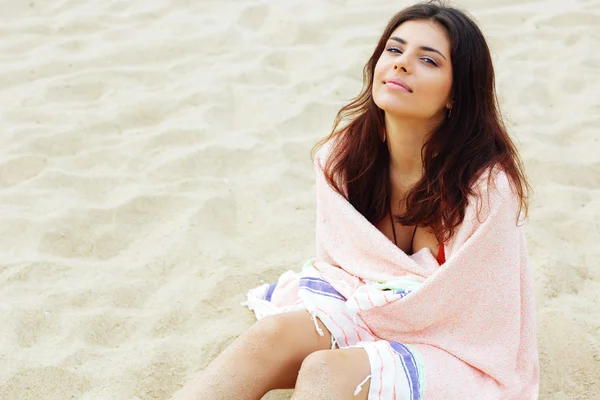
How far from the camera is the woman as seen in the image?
72.1 inches

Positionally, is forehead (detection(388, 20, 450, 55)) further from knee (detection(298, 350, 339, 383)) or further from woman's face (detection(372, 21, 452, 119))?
knee (detection(298, 350, 339, 383))

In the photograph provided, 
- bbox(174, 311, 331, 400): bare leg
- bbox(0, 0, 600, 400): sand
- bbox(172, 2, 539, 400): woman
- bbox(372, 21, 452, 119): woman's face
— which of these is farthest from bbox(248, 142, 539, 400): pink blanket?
bbox(0, 0, 600, 400): sand

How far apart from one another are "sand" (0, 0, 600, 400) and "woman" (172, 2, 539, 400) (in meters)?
0.32

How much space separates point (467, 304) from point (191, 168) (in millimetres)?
1599

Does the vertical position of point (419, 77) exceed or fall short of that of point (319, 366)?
it exceeds it

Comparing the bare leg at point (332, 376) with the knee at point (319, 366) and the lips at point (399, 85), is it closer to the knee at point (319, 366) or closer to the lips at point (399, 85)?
the knee at point (319, 366)

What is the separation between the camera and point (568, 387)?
7.25 ft

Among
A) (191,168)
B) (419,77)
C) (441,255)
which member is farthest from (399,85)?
(191,168)

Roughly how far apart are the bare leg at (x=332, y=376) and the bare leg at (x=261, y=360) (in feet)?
0.46

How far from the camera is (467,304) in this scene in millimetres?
1901

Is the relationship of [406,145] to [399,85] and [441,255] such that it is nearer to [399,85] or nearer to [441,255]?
[399,85]

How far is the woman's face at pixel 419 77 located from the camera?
1.98m

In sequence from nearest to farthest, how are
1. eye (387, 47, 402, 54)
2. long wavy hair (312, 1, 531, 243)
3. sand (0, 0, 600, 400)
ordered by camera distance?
long wavy hair (312, 1, 531, 243)
eye (387, 47, 402, 54)
sand (0, 0, 600, 400)

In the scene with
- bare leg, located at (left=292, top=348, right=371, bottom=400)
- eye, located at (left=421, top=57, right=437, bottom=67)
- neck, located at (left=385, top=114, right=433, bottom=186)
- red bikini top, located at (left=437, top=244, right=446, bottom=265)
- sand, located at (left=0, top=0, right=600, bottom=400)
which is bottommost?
sand, located at (left=0, top=0, right=600, bottom=400)
